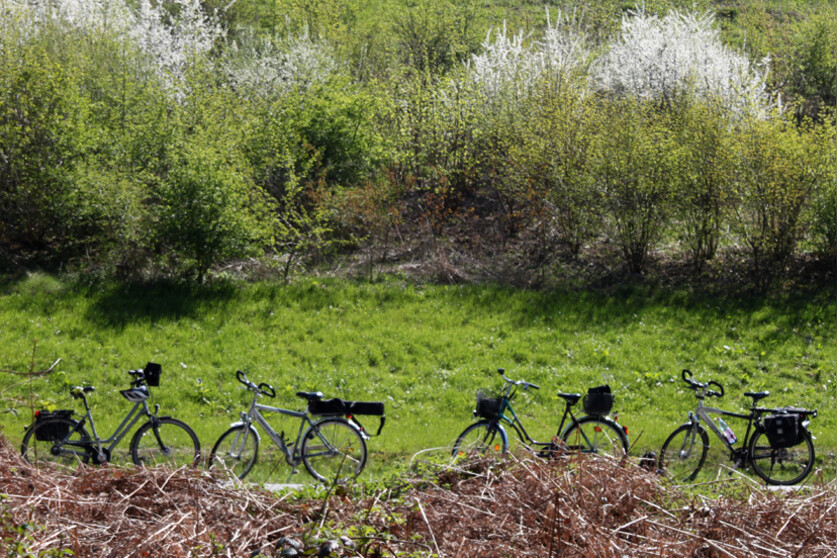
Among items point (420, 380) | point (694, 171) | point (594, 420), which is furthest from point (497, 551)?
point (694, 171)

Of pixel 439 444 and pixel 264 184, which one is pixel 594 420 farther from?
pixel 264 184

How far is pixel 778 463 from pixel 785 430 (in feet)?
3.27

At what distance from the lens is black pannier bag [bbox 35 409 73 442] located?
7.84 m

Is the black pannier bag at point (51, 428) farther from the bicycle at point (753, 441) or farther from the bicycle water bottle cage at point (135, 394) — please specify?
the bicycle at point (753, 441)

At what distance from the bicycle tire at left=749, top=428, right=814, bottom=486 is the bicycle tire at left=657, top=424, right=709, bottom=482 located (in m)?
0.49

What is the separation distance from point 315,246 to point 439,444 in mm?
7524

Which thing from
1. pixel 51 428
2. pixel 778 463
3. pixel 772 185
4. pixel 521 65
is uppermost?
pixel 521 65

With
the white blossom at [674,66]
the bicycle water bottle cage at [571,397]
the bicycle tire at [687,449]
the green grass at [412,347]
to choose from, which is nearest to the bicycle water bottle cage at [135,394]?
the green grass at [412,347]

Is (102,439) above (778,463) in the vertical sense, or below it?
above

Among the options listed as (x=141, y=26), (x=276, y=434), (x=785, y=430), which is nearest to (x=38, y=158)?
(x=276, y=434)

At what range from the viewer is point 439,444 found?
9281 millimetres

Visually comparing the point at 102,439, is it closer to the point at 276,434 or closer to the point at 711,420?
the point at 276,434

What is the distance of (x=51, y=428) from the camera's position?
25.9 feet

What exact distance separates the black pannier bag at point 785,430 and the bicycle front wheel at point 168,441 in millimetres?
5807
